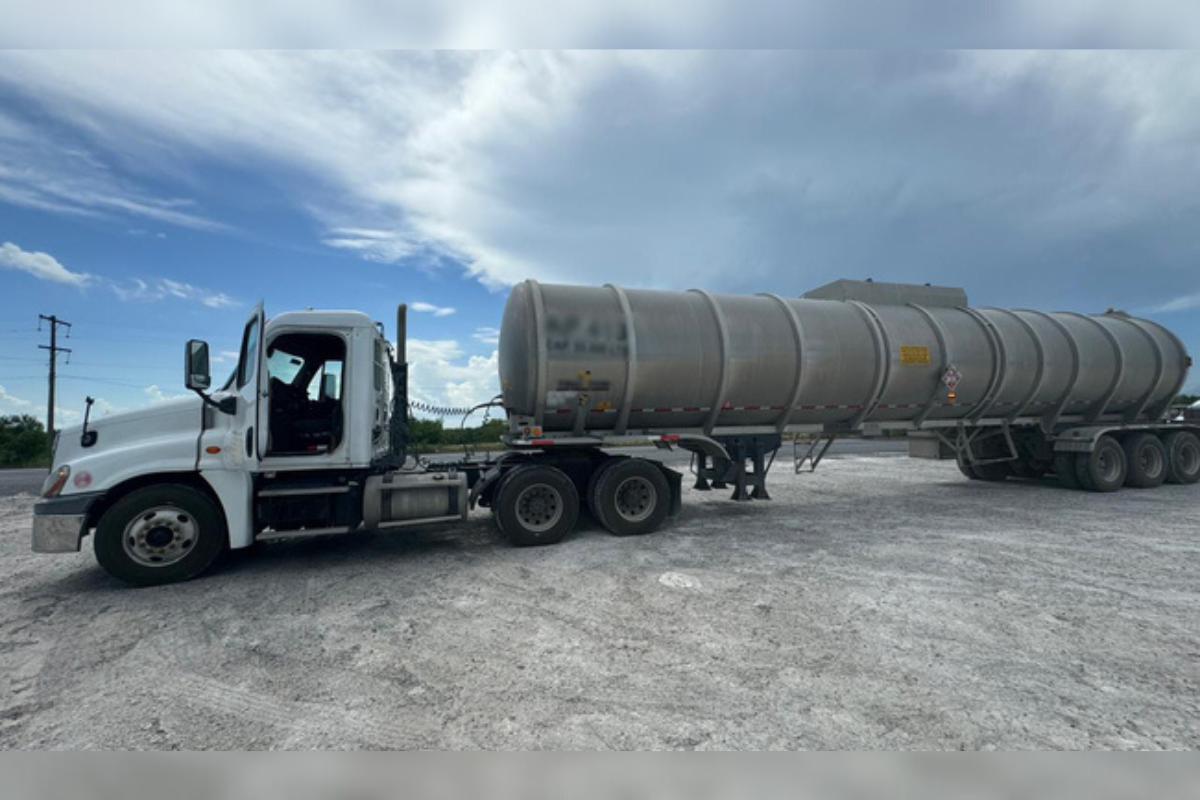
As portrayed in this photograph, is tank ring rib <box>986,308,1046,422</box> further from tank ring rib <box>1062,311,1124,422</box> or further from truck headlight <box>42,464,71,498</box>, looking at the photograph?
truck headlight <box>42,464,71,498</box>

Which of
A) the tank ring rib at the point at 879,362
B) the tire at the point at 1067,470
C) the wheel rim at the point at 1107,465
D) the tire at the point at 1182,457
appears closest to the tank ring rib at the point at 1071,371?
the tire at the point at 1067,470

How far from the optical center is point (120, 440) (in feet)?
18.9

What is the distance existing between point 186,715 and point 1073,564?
27.5 ft

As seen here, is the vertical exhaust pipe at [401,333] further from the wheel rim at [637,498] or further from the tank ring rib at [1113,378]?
the tank ring rib at [1113,378]

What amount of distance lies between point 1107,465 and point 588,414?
1169cm

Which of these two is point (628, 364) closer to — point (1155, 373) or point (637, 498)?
point (637, 498)

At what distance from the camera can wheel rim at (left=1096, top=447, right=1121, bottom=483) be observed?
11.2 meters

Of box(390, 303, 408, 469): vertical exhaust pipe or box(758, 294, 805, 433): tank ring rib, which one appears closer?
box(390, 303, 408, 469): vertical exhaust pipe

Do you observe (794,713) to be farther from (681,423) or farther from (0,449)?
(0,449)

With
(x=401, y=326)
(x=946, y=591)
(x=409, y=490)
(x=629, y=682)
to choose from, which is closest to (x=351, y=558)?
(x=409, y=490)

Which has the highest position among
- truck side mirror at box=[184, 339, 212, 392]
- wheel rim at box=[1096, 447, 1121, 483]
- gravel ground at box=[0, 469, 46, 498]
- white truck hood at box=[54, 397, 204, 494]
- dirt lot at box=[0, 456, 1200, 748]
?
truck side mirror at box=[184, 339, 212, 392]

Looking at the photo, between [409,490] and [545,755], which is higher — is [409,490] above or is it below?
above

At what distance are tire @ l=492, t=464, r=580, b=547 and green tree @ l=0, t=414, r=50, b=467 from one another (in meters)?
30.4

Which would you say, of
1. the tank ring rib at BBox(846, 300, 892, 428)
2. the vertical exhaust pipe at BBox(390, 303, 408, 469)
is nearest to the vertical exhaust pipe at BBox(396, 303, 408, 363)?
the vertical exhaust pipe at BBox(390, 303, 408, 469)
